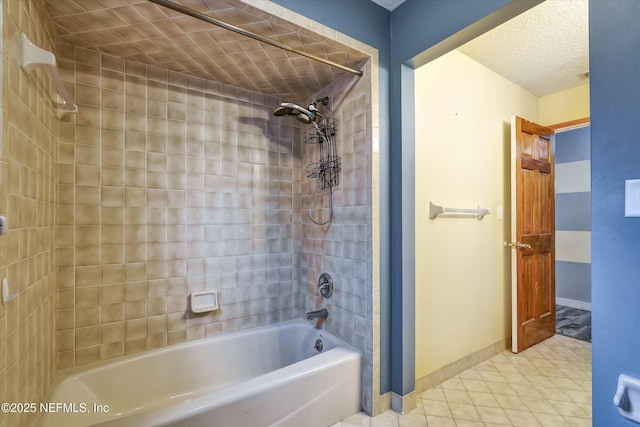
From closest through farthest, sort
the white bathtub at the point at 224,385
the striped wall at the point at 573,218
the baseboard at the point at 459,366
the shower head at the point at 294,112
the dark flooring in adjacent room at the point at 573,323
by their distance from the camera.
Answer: the white bathtub at the point at 224,385 < the shower head at the point at 294,112 < the baseboard at the point at 459,366 < the dark flooring in adjacent room at the point at 573,323 < the striped wall at the point at 573,218

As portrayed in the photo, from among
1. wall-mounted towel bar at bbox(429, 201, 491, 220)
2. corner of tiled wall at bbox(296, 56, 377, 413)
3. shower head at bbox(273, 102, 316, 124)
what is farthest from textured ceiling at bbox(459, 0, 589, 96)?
shower head at bbox(273, 102, 316, 124)

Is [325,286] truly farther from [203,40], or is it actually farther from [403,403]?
[203,40]

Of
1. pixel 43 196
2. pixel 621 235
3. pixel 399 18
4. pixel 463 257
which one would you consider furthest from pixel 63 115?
pixel 463 257

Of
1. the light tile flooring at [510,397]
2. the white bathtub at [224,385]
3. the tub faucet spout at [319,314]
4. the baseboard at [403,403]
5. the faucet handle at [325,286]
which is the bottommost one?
the light tile flooring at [510,397]

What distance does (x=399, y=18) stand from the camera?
1.75m

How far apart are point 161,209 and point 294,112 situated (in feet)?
3.59

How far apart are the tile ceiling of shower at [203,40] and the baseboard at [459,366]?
2244mm

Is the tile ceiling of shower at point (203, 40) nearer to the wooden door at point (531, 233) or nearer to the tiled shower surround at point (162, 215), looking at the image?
the tiled shower surround at point (162, 215)

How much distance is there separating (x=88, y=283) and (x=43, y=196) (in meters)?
0.59

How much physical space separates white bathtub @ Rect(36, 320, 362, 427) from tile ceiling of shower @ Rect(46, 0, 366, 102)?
1.80 metres

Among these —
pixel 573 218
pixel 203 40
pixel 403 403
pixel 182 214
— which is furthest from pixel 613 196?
pixel 573 218

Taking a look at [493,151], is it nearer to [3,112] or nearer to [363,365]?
[363,365]

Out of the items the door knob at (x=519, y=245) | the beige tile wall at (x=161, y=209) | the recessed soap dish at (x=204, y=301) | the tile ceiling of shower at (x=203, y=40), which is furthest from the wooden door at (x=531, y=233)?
the recessed soap dish at (x=204, y=301)

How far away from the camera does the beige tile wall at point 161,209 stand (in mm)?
1623
